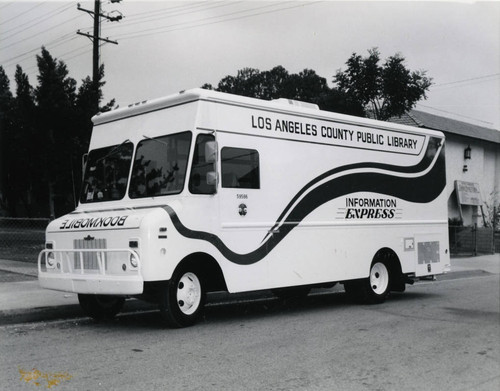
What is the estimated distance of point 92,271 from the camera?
804 cm

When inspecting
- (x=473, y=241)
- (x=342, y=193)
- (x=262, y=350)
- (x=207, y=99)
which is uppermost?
(x=207, y=99)

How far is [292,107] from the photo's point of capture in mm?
9859

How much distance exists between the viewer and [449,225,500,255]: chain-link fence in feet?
85.6

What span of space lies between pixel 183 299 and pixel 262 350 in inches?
66.7

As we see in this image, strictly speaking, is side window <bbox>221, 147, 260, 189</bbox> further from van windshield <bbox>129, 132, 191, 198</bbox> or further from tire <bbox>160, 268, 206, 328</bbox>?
tire <bbox>160, 268, 206, 328</bbox>

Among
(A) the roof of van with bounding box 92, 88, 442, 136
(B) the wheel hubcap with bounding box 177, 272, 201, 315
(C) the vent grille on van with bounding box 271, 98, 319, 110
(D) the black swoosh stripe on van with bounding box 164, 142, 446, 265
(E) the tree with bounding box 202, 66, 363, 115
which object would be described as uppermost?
(E) the tree with bounding box 202, 66, 363, 115

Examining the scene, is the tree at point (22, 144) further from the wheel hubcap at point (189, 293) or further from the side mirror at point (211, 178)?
the wheel hubcap at point (189, 293)

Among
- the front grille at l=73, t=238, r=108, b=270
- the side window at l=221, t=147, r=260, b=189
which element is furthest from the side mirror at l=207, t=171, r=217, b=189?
the front grille at l=73, t=238, r=108, b=270

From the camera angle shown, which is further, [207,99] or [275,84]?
[275,84]

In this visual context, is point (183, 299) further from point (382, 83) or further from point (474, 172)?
point (474, 172)

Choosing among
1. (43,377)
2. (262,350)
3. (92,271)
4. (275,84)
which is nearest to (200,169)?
(92,271)

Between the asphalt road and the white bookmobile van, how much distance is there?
22.2 inches

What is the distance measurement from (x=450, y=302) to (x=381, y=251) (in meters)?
1.64

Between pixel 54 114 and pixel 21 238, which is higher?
pixel 54 114
